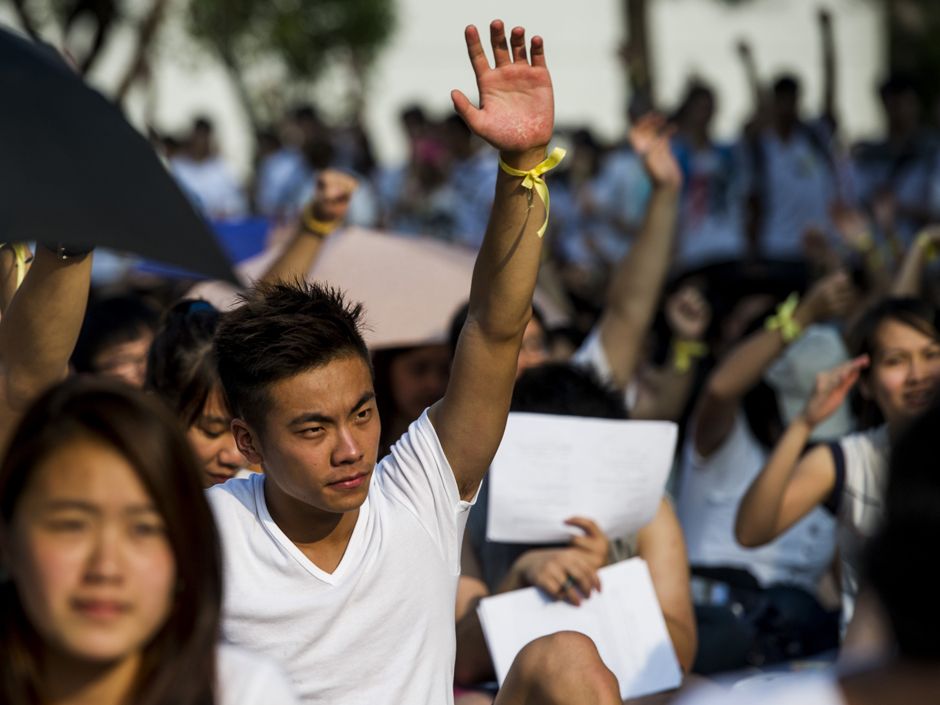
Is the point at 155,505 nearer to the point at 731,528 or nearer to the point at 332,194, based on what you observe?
the point at 332,194

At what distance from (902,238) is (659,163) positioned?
12.0ft

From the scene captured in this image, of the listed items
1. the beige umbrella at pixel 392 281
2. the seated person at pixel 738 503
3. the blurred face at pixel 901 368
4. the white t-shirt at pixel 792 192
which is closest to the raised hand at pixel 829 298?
the seated person at pixel 738 503

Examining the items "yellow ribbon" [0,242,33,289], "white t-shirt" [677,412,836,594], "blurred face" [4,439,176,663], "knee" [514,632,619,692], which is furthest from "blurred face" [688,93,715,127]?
"blurred face" [4,439,176,663]

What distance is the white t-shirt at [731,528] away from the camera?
A: 211 inches

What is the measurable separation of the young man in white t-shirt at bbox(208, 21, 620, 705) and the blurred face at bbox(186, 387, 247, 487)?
0.66 m

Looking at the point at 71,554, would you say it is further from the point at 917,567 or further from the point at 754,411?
the point at 754,411

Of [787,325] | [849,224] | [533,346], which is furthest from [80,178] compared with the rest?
[849,224]

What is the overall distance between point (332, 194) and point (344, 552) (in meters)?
1.79

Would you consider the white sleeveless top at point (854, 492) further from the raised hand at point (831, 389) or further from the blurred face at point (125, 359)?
the blurred face at point (125, 359)

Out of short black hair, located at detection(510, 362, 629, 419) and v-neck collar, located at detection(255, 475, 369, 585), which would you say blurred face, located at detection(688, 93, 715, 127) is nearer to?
short black hair, located at detection(510, 362, 629, 419)

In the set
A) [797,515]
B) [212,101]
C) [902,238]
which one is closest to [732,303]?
[902,238]

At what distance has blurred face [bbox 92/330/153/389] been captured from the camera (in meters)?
4.44

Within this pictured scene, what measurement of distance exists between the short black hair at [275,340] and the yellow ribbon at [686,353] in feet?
9.65

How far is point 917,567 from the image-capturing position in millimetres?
1683
